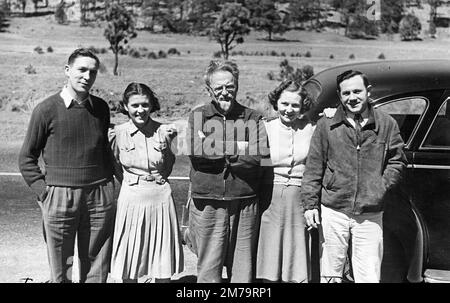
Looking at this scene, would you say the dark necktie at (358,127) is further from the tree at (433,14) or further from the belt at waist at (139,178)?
the tree at (433,14)

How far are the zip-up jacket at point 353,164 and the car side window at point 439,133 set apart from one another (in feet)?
1.80

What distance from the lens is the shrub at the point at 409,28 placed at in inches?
1437

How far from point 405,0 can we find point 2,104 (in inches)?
1170

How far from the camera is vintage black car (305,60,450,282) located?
4484mm

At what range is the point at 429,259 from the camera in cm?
458

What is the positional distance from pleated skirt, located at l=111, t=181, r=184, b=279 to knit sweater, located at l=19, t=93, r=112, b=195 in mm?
331

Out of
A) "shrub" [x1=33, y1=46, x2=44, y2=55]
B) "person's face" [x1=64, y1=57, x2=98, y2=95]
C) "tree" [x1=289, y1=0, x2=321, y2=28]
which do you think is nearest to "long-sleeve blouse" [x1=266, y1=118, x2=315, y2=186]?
"person's face" [x1=64, y1=57, x2=98, y2=95]

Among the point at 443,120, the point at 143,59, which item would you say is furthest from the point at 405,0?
the point at 443,120

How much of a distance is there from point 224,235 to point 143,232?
579 mm

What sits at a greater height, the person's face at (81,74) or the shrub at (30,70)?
the person's face at (81,74)

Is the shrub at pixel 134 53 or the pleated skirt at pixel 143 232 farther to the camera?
the shrub at pixel 134 53

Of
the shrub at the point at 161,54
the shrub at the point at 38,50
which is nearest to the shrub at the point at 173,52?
the shrub at the point at 161,54

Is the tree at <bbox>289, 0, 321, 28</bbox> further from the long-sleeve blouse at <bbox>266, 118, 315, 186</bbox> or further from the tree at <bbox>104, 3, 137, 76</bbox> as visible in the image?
the long-sleeve blouse at <bbox>266, 118, 315, 186</bbox>
